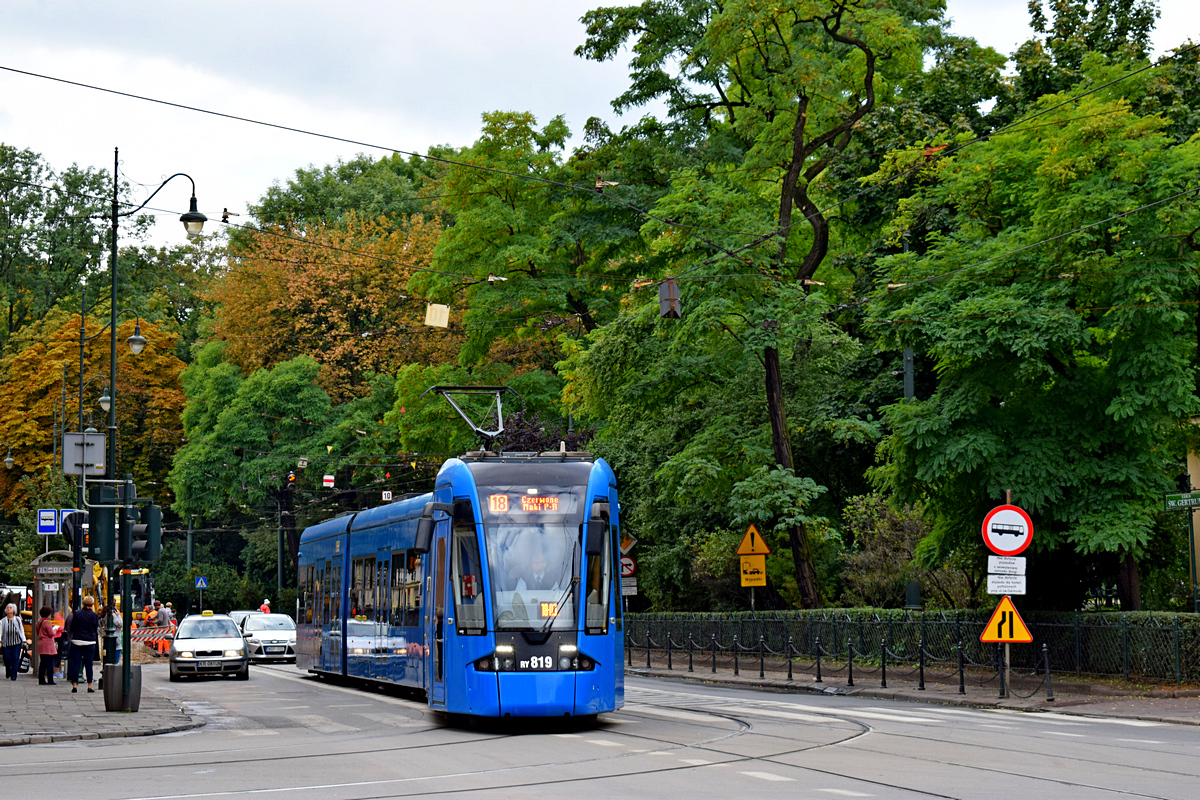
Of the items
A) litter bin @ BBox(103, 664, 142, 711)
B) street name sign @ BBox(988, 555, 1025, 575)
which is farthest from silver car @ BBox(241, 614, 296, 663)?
street name sign @ BBox(988, 555, 1025, 575)

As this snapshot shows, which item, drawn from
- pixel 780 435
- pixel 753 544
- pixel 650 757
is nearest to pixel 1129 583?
pixel 753 544

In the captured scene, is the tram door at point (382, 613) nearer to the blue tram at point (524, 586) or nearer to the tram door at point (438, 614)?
the blue tram at point (524, 586)

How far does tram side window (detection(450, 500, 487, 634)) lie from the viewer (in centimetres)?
1669

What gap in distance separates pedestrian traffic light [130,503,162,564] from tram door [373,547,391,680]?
3913mm

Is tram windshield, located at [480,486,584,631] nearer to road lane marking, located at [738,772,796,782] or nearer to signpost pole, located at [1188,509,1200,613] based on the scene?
road lane marking, located at [738,772,796,782]

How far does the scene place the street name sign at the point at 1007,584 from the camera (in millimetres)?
22531

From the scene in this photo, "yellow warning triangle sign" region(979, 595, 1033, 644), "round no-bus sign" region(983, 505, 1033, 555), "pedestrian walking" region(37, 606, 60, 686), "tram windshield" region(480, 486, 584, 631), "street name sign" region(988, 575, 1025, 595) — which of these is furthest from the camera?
"pedestrian walking" region(37, 606, 60, 686)

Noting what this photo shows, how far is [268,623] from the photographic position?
47688 millimetres

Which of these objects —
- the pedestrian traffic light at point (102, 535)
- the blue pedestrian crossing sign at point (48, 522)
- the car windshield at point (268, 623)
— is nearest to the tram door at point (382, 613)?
the pedestrian traffic light at point (102, 535)

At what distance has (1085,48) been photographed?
31.6m

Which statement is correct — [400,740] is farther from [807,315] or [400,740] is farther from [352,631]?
[807,315]

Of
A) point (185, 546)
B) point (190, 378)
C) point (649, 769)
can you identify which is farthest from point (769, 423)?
point (185, 546)

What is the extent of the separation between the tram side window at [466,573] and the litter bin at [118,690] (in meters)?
7.64

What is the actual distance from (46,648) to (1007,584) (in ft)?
68.3
